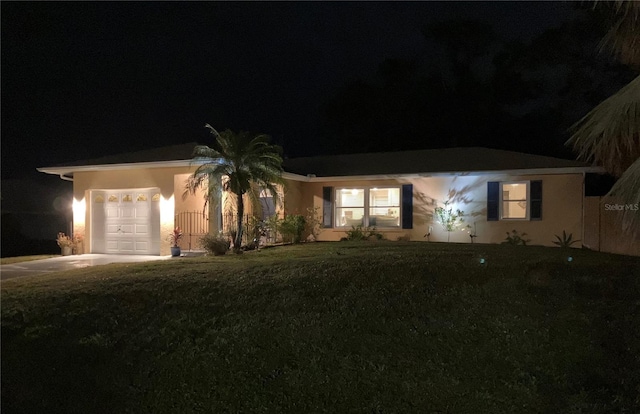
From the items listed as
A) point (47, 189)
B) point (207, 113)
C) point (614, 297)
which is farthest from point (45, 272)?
point (207, 113)

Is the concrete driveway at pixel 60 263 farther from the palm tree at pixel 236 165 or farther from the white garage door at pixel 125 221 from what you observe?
the palm tree at pixel 236 165

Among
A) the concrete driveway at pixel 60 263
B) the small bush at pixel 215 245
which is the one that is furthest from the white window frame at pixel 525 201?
the concrete driveway at pixel 60 263

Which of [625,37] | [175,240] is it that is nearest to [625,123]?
[625,37]

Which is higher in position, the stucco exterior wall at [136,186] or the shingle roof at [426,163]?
the shingle roof at [426,163]

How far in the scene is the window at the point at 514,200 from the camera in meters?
16.0

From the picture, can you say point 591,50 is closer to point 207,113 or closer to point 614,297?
point 614,297

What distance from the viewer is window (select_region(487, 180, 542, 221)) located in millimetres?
15953

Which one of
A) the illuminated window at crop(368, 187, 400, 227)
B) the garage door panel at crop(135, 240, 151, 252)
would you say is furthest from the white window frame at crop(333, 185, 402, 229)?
the garage door panel at crop(135, 240, 151, 252)

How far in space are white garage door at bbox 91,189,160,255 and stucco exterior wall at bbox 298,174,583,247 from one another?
5865 millimetres

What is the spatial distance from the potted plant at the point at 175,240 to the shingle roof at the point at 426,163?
4.98 metres

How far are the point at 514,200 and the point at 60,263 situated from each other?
1364 centimetres

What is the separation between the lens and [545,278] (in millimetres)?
8492

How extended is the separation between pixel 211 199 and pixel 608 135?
9.96 metres

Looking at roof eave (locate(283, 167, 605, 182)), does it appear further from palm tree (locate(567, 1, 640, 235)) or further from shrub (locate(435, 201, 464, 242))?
palm tree (locate(567, 1, 640, 235))
